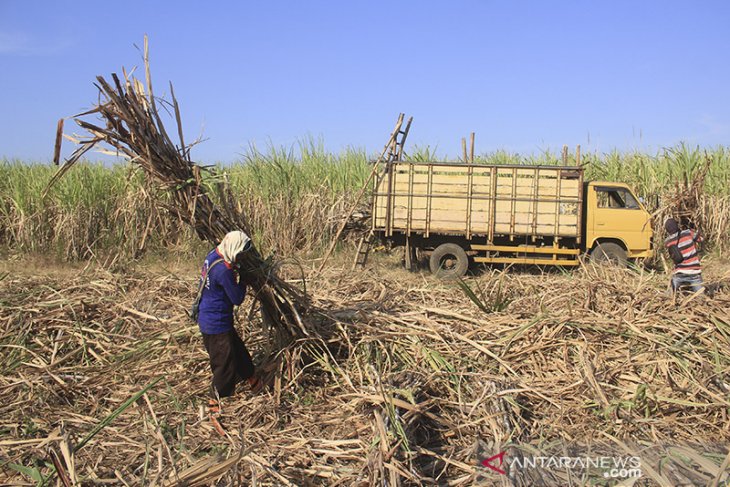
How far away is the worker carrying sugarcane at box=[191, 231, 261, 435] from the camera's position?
4.35 m

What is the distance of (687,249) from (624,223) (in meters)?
3.40

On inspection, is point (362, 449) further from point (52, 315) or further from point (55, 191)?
point (55, 191)

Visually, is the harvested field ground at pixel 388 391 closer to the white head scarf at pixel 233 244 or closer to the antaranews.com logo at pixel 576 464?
the antaranews.com logo at pixel 576 464

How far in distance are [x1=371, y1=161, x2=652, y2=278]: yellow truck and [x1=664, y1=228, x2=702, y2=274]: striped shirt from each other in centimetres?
302

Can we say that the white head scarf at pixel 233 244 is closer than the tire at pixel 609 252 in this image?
Yes

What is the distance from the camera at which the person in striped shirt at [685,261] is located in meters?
6.45

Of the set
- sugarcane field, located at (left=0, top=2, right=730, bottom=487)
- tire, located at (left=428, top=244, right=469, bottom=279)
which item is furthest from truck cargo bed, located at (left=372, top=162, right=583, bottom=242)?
sugarcane field, located at (left=0, top=2, right=730, bottom=487)

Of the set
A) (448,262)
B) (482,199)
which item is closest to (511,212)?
(482,199)

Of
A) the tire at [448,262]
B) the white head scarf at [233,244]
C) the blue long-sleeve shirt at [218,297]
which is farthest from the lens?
the tire at [448,262]

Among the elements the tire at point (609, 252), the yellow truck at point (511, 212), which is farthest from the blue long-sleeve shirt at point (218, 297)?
the tire at point (609, 252)

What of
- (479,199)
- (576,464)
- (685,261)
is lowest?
(576,464)

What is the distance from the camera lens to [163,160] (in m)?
4.18

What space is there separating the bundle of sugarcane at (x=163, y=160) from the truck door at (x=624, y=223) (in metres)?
6.89

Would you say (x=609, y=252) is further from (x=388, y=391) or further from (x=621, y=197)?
(x=388, y=391)
